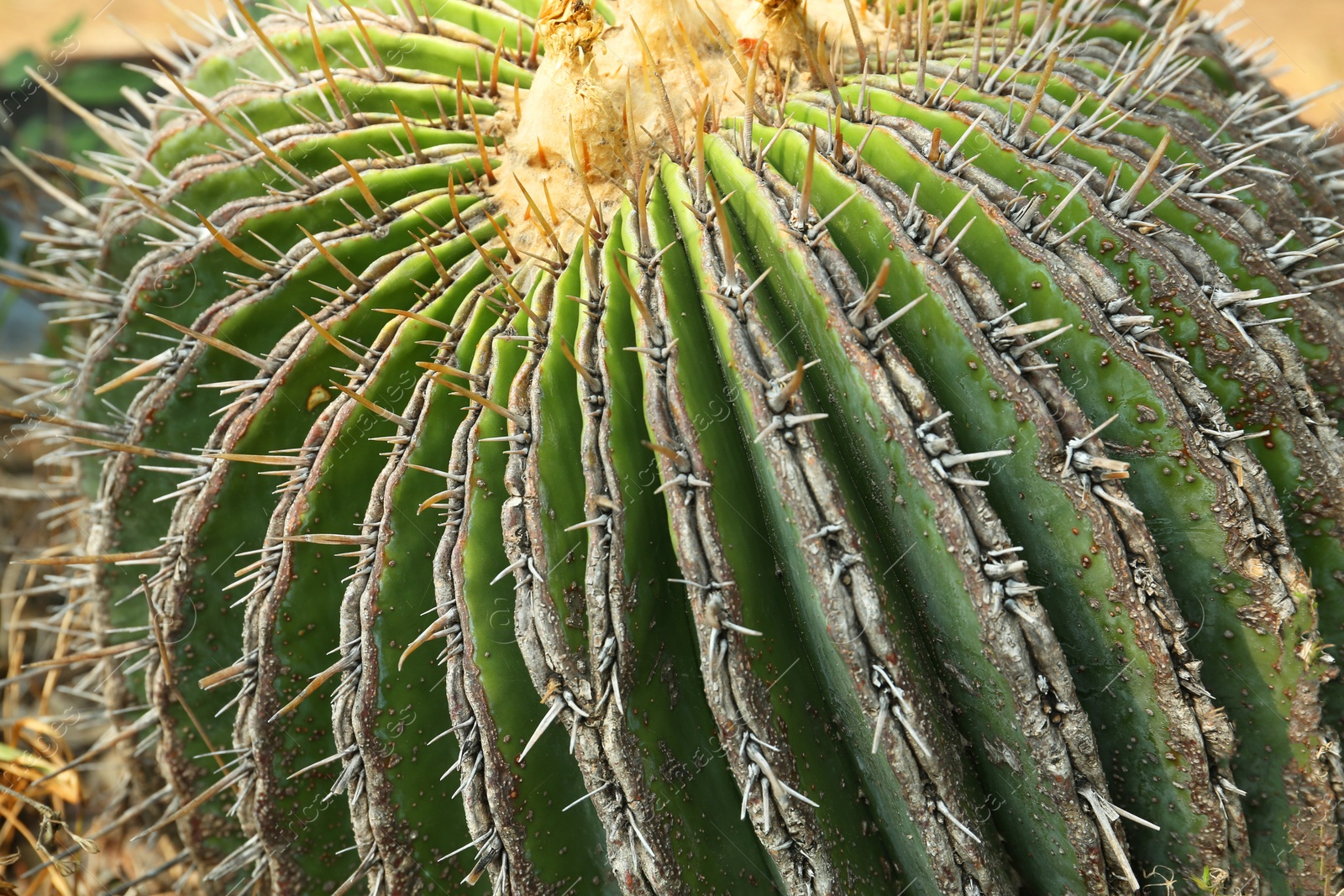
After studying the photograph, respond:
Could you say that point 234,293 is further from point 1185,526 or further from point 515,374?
point 1185,526

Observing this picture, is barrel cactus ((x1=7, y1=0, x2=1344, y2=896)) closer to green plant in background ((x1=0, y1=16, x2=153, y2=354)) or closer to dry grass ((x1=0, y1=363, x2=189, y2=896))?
dry grass ((x1=0, y1=363, x2=189, y2=896))

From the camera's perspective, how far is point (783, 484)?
139 centimetres

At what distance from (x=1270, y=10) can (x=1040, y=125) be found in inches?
225

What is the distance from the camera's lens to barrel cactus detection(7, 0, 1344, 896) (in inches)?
55.6

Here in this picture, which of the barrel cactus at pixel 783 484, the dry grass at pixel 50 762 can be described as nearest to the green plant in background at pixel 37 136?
the dry grass at pixel 50 762

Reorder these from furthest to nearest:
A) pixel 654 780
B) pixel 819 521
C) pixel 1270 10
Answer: pixel 1270 10 < pixel 654 780 < pixel 819 521

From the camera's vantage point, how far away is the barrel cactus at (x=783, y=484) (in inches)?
55.6

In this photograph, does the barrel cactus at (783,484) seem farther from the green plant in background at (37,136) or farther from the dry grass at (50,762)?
the green plant in background at (37,136)

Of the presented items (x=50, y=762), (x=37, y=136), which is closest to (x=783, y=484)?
(x=50, y=762)

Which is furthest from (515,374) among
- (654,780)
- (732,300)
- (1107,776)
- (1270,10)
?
(1270,10)

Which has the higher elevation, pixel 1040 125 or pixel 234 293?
pixel 234 293

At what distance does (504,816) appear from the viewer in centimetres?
154

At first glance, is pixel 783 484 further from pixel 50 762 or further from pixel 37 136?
pixel 37 136

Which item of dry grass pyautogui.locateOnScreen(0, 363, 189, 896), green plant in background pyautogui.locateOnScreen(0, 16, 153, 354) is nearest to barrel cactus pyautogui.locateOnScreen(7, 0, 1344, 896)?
dry grass pyautogui.locateOnScreen(0, 363, 189, 896)
